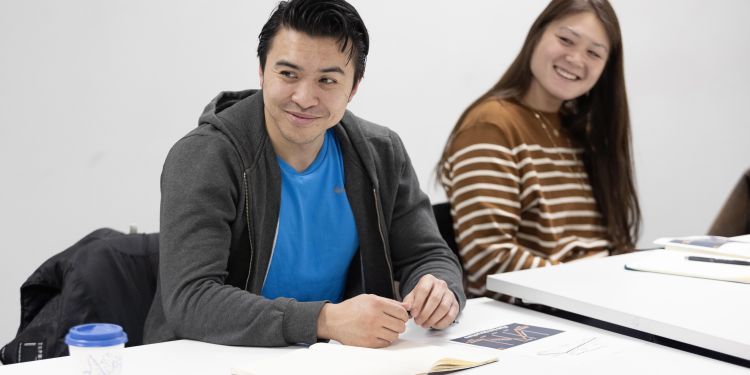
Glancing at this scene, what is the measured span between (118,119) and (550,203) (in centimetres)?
133

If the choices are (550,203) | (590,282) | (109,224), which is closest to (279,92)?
(590,282)

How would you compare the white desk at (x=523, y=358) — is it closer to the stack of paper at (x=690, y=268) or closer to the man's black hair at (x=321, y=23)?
the stack of paper at (x=690, y=268)

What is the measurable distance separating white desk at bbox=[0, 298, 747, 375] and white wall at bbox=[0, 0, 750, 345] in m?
1.21

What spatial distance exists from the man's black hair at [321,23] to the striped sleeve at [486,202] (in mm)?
666

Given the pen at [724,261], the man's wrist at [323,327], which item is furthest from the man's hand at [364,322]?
the pen at [724,261]

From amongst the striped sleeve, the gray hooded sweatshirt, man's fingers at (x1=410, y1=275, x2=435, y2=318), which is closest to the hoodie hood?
the gray hooded sweatshirt

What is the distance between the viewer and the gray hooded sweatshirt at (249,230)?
4.67 ft

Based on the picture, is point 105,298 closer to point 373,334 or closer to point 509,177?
point 373,334

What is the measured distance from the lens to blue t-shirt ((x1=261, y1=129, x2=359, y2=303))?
171 cm

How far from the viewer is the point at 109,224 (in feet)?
8.63

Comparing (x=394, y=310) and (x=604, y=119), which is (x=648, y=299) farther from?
(x=604, y=119)

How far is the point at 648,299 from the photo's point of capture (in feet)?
5.39

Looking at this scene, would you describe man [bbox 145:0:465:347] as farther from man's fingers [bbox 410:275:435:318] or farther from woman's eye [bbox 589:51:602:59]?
woman's eye [bbox 589:51:602:59]

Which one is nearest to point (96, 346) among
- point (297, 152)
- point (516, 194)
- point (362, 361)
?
point (362, 361)
